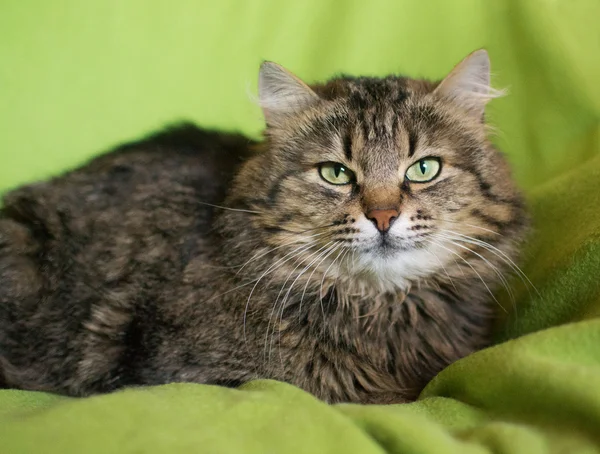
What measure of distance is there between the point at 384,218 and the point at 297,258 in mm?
281

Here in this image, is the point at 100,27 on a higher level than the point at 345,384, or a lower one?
higher

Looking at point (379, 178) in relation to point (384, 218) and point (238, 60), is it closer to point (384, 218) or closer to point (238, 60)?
point (384, 218)

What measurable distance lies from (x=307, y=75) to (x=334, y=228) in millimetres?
1176

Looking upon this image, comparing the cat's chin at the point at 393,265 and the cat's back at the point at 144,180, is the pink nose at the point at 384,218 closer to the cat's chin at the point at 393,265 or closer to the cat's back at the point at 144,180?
the cat's chin at the point at 393,265

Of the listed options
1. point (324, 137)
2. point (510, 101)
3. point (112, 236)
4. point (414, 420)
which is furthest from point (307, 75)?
point (414, 420)

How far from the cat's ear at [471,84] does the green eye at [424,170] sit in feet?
0.72

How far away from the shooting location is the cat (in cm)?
135

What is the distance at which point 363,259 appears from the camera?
1291 mm

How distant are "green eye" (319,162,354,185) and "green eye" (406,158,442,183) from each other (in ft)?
0.47

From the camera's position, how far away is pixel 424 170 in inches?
54.2

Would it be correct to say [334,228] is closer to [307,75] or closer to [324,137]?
[324,137]

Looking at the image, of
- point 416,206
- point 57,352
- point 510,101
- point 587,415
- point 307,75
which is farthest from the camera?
point 307,75

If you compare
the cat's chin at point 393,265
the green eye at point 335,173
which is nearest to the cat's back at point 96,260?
the green eye at point 335,173

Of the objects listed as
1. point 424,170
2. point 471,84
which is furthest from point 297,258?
point 471,84
